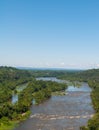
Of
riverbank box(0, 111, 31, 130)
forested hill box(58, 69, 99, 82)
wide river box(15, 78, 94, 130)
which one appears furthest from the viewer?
forested hill box(58, 69, 99, 82)

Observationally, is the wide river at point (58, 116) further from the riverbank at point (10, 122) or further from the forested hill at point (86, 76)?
the forested hill at point (86, 76)

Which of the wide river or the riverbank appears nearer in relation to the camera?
the riverbank

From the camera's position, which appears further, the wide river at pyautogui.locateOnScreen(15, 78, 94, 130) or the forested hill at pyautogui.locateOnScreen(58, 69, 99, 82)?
the forested hill at pyautogui.locateOnScreen(58, 69, 99, 82)

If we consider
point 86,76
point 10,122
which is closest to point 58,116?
point 10,122

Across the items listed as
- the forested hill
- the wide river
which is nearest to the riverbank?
the wide river

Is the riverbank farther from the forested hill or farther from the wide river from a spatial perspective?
the forested hill

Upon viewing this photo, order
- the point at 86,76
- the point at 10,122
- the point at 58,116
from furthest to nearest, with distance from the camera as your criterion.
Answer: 1. the point at 86,76
2. the point at 58,116
3. the point at 10,122

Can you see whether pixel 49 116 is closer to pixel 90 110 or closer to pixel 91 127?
pixel 90 110

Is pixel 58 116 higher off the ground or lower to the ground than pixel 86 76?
lower

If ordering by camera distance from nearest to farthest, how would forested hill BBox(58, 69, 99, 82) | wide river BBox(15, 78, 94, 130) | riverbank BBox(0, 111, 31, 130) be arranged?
1. riverbank BBox(0, 111, 31, 130)
2. wide river BBox(15, 78, 94, 130)
3. forested hill BBox(58, 69, 99, 82)

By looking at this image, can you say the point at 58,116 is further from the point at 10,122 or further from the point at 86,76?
the point at 86,76

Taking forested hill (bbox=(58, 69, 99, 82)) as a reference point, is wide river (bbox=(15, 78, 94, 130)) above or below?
below
